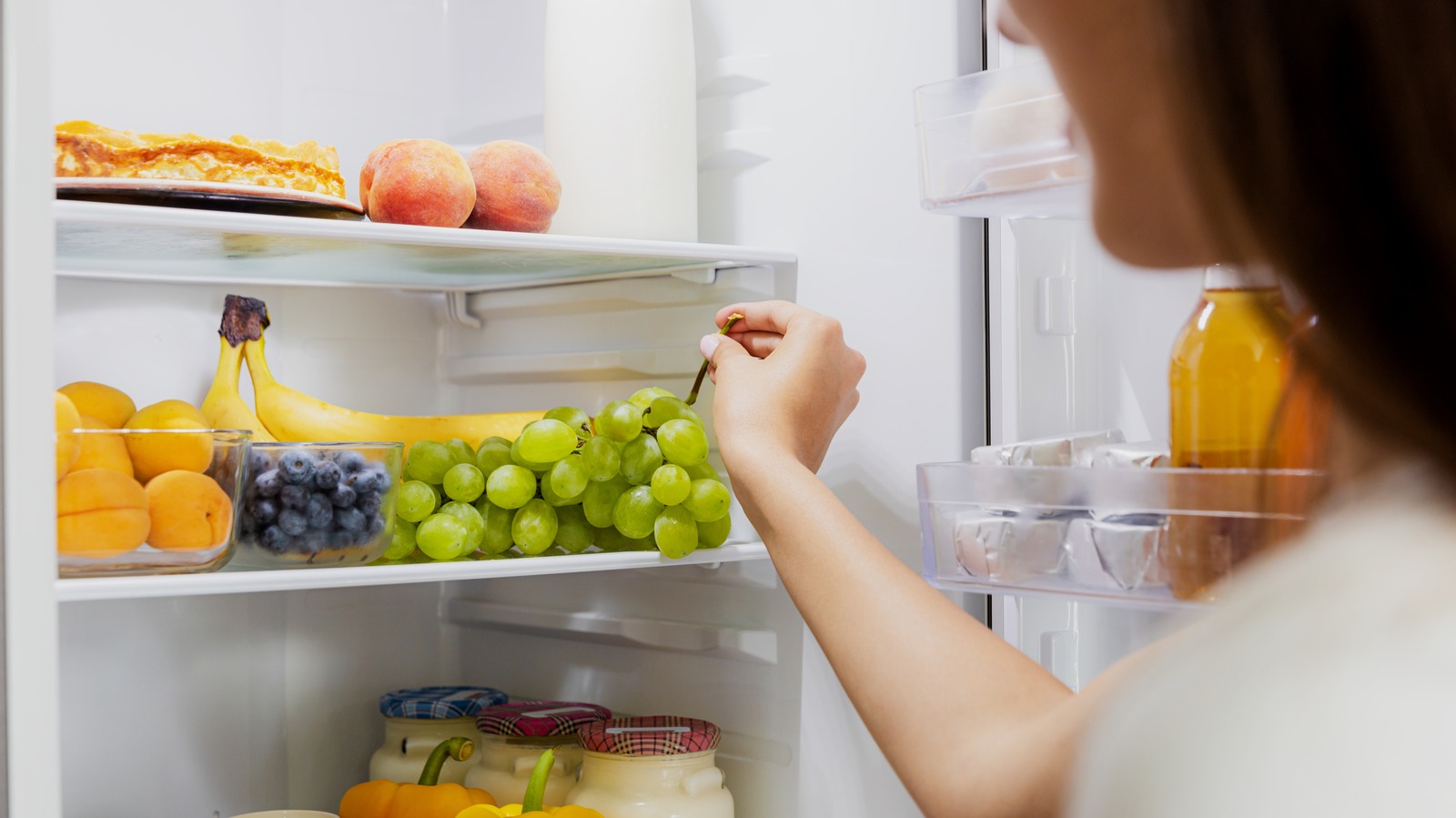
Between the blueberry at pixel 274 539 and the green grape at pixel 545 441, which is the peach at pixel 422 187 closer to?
the green grape at pixel 545 441

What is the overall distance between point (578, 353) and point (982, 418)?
0.52 metres

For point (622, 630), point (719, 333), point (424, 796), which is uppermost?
point (719, 333)

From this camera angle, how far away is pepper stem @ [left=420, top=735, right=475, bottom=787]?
1.29 metres

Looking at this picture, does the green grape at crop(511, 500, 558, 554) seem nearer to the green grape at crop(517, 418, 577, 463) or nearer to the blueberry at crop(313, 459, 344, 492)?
the green grape at crop(517, 418, 577, 463)

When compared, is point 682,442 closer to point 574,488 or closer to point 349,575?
point 574,488

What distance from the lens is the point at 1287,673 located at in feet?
1.07

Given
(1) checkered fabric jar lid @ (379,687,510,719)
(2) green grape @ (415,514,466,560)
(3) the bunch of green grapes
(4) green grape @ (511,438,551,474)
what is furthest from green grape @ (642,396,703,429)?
(1) checkered fabric jar lid @ (379,687,510,719)

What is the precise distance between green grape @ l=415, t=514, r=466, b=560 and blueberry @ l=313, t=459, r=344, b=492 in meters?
0.12

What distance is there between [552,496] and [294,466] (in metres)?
0.26

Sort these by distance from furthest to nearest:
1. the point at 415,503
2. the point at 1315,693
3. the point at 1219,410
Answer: the point at 415,503 < the point at 1219,410 < the point at 1315,693

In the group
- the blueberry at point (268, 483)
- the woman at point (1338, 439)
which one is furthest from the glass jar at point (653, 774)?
the woman at point (1338, 439)

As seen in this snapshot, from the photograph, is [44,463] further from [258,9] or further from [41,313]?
[258,9]

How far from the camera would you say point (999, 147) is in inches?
35.2

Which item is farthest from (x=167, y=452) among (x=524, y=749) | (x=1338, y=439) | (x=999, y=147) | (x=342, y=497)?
(x=1338, y=439)
